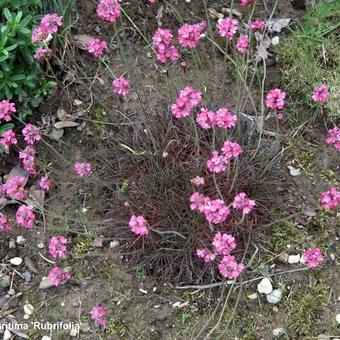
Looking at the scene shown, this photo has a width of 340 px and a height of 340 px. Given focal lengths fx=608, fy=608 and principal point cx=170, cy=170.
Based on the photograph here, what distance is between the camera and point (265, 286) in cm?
268

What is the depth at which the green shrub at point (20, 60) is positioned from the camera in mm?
2951

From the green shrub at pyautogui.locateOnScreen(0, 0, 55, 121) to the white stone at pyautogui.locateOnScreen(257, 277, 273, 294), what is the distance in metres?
1.45

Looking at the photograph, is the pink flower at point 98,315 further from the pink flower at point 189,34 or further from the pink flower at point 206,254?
the pink flower at point 189,34

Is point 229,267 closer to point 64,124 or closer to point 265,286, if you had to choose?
point 265,286

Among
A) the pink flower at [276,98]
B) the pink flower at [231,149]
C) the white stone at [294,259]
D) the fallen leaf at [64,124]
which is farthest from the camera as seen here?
the fallen leaf at [64,124]

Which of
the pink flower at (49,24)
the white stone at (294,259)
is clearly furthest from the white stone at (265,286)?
the pink flower at (49,24)

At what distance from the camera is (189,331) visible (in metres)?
2.61

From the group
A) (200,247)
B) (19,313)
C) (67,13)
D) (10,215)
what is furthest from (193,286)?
(67,13)

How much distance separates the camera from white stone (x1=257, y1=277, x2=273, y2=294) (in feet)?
8.80

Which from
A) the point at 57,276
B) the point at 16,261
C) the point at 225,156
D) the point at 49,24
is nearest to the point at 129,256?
the point at 57,276

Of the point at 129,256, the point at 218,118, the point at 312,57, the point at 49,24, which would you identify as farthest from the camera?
the point at 312,57

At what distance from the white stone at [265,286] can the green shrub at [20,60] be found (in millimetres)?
1455

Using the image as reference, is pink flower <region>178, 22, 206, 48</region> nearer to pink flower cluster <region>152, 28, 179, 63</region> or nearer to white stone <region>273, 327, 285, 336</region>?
pink flower cluster <region>152, 28, 179, 63</region>

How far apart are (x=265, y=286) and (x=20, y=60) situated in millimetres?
1656
